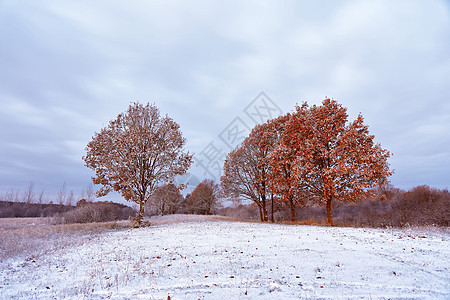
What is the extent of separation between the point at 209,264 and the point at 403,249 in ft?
31.9

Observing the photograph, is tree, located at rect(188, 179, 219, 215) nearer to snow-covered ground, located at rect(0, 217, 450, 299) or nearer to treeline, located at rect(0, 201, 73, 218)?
treeline, located at rect(0, 201, 73, 218)

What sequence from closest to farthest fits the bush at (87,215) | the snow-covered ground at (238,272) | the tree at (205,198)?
the snow-covered ground at (238,272), the bush at (87,215), the tree at (205,198)

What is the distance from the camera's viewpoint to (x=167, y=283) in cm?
706

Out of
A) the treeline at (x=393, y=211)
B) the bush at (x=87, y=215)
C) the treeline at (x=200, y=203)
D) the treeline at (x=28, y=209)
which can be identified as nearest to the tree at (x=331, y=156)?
the treeline at (x=393, y=211)

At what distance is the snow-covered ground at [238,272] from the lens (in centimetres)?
633

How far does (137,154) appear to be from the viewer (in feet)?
82.2

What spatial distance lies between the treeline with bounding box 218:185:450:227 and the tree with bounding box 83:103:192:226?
16.6 meters

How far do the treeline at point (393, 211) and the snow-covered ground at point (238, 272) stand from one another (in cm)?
1515

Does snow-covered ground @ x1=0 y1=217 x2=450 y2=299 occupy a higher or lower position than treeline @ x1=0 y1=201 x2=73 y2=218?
lower

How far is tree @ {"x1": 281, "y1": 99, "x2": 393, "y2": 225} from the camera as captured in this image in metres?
22.0

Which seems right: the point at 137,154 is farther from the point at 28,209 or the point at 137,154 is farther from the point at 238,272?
the point at 28,209

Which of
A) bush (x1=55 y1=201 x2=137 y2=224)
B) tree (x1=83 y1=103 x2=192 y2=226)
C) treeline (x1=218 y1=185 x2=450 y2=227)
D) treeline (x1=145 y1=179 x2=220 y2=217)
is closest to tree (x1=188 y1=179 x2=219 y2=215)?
treeline (x1=145 y1=179 x2=220 y2=217)

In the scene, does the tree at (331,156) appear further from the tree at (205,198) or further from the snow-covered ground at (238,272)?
the tree at (205,198)

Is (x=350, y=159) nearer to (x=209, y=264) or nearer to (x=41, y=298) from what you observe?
(x=209, y=264)
